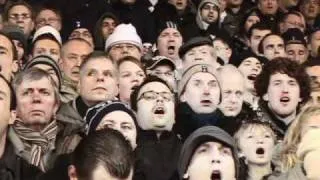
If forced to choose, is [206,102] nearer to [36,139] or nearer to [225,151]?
[36,139]

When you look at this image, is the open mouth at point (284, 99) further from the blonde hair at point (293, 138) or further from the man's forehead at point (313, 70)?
the blonde hair at point (293, 138)

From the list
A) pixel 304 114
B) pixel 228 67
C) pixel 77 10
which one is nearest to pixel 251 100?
pixel 228 67

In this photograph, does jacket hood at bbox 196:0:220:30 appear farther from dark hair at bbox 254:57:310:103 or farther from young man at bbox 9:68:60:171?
young man at bbox 9:68:60:171

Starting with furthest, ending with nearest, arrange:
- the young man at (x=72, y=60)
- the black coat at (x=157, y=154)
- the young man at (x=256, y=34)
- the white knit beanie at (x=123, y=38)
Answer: the young man at (x=256, y=34), the white knit beanie at (x=123, y=38), the young man at (x=72, y=60), the black coat at (x=157, y=154)

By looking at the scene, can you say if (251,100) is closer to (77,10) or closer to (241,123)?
(241,123)

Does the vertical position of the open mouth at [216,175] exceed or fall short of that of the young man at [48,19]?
it falls short

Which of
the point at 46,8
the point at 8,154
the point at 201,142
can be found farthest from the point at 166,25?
the point at 8,154

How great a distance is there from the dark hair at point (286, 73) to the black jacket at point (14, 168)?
249cm

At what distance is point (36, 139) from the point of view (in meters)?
5.56

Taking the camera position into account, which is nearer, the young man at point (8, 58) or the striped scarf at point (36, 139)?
the striped scarf at point (36, 139)

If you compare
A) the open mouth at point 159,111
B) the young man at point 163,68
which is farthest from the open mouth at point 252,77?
the open mouth at point 159,111

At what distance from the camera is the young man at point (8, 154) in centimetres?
494

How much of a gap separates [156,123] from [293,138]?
104 cm

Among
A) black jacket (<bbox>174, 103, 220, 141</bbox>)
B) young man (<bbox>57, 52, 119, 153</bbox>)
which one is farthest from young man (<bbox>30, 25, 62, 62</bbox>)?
black jacket (<bbox>174, 103, 220, 141</bbox>)
